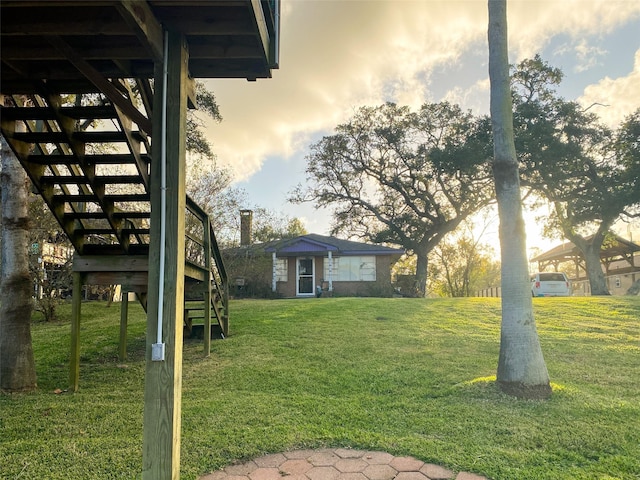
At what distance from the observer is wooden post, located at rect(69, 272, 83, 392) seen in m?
4.84

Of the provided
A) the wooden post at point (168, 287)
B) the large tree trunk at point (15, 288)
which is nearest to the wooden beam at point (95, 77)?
the wooden post at point (168, 287)

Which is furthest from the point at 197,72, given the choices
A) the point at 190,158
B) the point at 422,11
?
the point at 190,158

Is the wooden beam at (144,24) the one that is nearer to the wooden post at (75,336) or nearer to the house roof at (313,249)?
the wooden post at (75,336)

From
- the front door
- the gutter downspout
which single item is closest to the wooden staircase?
the gutter downspout

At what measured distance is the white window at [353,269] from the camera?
2025 cm

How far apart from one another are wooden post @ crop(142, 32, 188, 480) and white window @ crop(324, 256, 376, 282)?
1780cm

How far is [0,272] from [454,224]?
1938 cm

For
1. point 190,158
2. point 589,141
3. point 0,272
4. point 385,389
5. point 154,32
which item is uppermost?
point 589,141

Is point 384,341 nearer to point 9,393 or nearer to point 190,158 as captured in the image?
point 9,393

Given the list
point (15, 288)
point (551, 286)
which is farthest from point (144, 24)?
point (551, 286)

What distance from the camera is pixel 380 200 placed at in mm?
22375

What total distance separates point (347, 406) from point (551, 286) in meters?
18.1

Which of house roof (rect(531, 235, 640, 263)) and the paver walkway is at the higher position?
house roof (rect(531, 235, 640, 263))

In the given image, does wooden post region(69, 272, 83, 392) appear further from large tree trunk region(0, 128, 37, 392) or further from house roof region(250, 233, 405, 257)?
house roof region(250, 233, 405, 257)
